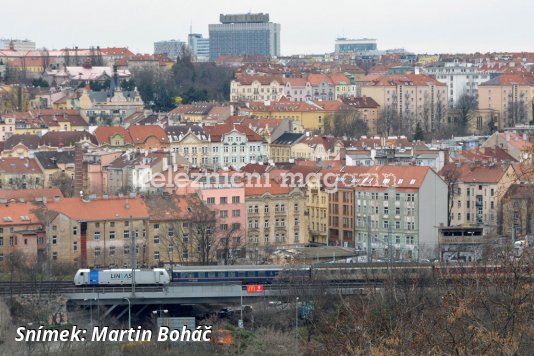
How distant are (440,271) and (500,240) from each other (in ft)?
22.9

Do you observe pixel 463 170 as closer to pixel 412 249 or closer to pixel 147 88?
pixel 412 249

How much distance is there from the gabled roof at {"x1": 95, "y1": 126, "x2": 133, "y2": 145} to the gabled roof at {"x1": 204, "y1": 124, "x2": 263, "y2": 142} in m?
2.54

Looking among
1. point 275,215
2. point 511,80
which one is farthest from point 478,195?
point 511,80

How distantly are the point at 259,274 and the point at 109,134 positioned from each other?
75.7ft

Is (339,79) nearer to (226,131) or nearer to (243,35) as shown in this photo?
(226,131)

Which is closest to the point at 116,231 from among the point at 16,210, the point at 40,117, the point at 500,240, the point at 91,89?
the point at 16,210

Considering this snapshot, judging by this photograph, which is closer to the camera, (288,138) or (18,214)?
(18,214)

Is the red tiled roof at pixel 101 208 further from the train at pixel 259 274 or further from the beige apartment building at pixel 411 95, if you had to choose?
the beige apartment building at pixel 411 95

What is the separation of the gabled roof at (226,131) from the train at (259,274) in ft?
72.7

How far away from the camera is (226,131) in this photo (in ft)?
163

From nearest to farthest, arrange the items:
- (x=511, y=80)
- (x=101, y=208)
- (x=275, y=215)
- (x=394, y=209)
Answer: (x=101, y=208)
(x=394, y=209)
(x=275, y=215)
(x=511, y=80)

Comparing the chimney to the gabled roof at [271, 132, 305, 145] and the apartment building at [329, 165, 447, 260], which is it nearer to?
the apartment building at [329, 165, 447, 260]

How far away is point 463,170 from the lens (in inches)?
1443

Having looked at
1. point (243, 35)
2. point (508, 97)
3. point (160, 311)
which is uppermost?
point (243, 35)
